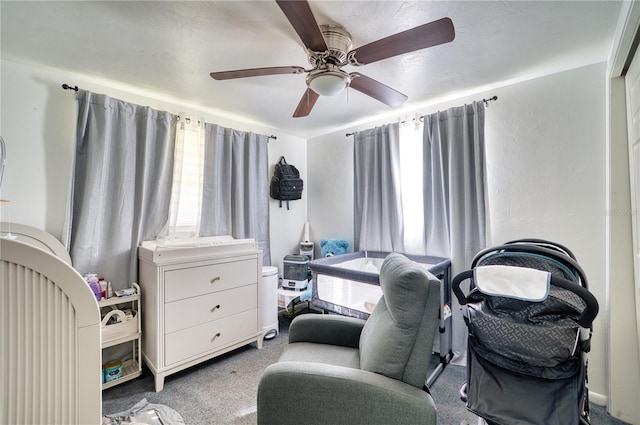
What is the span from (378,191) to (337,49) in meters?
1.68

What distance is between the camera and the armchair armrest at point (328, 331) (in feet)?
5.39

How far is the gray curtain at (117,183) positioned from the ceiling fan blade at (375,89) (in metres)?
1.78

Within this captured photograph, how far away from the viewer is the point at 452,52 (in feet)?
5.79

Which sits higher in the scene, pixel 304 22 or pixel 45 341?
pixel 304 22

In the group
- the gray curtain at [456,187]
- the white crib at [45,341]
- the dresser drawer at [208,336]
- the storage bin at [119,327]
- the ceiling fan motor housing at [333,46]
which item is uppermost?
the ceiling fan motor housing at [333,46]

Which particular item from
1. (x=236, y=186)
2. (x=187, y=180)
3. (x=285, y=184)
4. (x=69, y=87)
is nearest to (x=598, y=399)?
(x=285, y=184)

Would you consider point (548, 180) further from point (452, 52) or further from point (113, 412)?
point (113, 412)

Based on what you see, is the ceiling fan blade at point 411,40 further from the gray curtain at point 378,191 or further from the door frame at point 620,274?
the gray curtain at point 378,191

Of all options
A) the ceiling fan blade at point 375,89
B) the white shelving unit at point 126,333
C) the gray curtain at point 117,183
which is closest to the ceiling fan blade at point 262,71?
the ceiling fan blade at point 375,89

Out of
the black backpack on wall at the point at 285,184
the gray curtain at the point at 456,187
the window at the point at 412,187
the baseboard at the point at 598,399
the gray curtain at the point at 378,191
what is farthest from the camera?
the black backpack on wall at the point at 285,184

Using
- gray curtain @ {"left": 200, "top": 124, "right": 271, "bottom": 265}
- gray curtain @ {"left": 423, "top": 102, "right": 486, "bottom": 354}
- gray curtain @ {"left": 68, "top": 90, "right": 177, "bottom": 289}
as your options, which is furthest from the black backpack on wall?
gray curtain @ {"left": 423, "top": 102, "right": 486, "bottom": 354}

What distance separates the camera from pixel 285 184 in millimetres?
3262

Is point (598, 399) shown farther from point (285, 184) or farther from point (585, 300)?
point (285, 184)

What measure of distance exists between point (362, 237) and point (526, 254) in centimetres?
188
